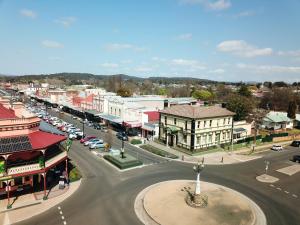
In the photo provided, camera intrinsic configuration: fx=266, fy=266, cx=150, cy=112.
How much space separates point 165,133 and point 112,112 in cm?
2295

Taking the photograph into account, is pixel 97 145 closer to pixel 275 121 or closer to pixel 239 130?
pixel 239 130

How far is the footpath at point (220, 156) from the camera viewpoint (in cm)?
4791

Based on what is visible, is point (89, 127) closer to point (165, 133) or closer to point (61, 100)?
point (165, 133)

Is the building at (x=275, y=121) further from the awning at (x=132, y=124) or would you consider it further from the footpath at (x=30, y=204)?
the footpath at (x=30, y=204)

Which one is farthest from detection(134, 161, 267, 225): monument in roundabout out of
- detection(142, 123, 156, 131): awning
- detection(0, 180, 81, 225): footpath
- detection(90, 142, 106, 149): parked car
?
detection(142, 123, 156, 131): awning

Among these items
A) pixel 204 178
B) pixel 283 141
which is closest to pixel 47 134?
pixel 204 178

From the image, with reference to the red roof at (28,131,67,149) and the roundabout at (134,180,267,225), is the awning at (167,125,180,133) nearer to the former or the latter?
the roundabout at (134,180,267,225)

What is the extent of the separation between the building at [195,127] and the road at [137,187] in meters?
8.51

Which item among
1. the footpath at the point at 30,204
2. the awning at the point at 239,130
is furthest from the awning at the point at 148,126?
the footpath at the point at 30,204

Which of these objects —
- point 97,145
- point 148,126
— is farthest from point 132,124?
point 97,145

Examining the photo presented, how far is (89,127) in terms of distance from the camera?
74.0 m

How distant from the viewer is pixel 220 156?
51000 millimetres

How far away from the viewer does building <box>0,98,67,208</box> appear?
2898 cm

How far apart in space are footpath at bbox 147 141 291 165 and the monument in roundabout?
12.3m
